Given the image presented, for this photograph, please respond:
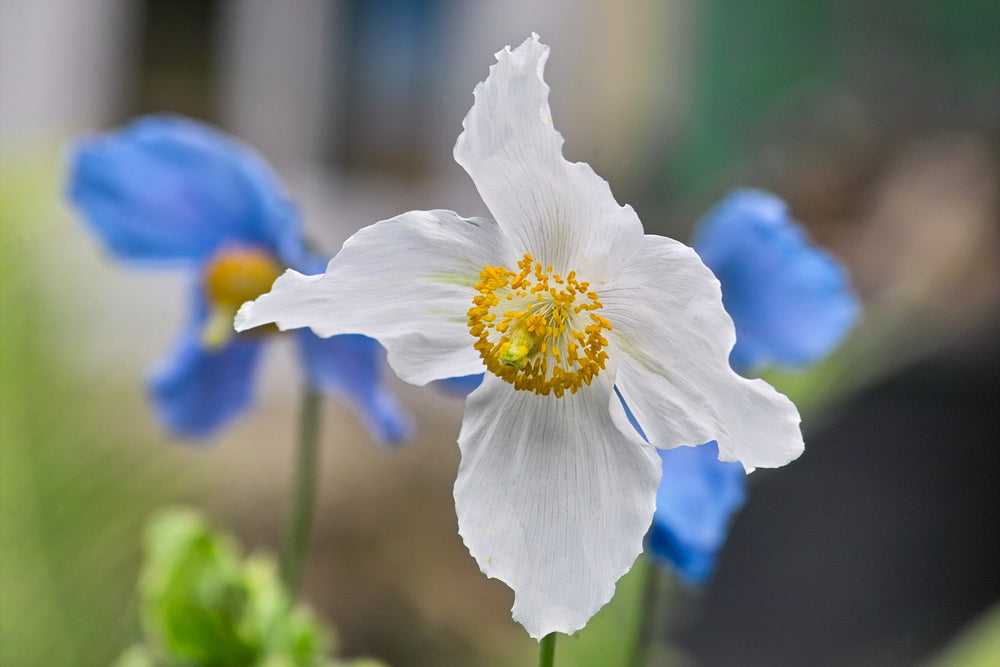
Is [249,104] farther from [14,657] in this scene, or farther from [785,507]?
[14,657]

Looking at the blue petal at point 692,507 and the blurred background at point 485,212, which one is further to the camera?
the blurred background at point 485,212

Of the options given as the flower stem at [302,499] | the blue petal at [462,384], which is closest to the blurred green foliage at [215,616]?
the flower stem at [302,499]

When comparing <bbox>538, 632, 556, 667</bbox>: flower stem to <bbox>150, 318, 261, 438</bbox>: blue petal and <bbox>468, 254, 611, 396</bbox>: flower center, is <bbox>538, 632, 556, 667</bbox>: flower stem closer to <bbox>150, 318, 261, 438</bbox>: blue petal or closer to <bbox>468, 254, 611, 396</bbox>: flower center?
<bbox>468, 254, 611, 396</bbox>: flower center

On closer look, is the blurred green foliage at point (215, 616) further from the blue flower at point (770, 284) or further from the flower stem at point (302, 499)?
the blue flower at point (770, 284)

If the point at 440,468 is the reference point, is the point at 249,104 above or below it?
above

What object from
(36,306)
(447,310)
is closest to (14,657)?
(36,306)

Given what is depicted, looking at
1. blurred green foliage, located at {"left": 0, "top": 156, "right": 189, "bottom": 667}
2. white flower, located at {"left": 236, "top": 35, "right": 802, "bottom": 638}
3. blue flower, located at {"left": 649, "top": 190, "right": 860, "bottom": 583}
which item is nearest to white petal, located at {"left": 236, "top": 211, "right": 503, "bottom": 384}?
white flower, located at {"left": 236, "top": 35, "right": 802, "bottom": 638}

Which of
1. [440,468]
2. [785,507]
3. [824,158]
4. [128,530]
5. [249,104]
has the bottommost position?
[128,530]
